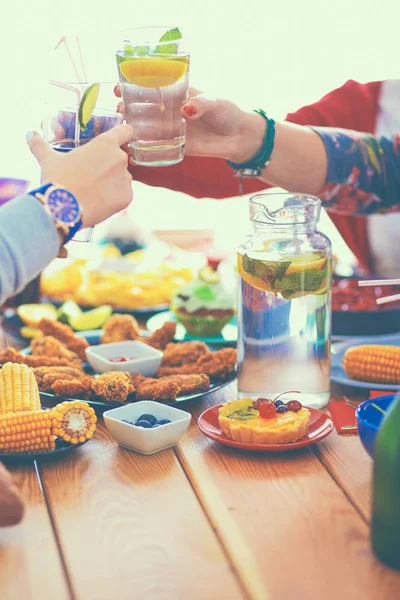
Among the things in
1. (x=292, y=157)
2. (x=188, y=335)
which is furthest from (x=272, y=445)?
(x=292, y=157)

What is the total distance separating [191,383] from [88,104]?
49 cm

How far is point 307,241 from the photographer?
135 centimetres

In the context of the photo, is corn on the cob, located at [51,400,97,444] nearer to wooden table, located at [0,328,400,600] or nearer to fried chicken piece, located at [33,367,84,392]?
wooden table, located at [0,328,400,600]

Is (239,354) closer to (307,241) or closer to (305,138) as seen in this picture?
(307,241)

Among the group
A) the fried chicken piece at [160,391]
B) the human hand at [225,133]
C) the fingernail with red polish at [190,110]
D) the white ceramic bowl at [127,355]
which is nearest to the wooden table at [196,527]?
the fried chicken piece at [160,391]

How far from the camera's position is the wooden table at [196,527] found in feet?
2.87

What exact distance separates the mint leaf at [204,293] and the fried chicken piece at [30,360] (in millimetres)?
429

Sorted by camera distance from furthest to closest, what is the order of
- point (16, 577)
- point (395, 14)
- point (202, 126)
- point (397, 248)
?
point (395, 14)
point (397, 248)
point (202, 126)
point (16, 577)

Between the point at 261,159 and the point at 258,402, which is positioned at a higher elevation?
the point at 261,159

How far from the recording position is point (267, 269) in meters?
1.32

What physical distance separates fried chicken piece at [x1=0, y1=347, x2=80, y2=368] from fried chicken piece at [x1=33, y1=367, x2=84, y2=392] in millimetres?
41

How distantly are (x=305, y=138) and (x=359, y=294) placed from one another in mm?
365

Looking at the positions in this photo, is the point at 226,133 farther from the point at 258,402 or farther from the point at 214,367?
the point at 258,402

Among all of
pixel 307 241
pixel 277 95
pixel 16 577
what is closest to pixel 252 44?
pixel 277 95
